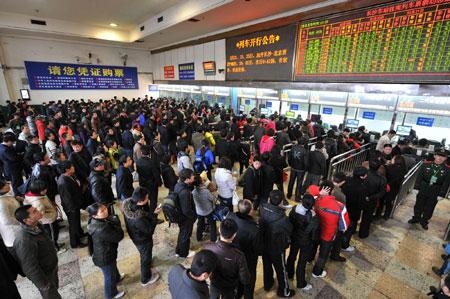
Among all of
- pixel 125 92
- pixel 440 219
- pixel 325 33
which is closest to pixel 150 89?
pixel 125 92

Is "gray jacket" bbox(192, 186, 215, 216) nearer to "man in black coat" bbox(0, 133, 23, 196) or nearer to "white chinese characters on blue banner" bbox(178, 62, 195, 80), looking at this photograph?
"man in black coat" bbox(0, 133, 23, 196)

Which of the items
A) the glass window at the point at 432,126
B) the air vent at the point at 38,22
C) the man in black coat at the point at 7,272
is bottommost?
the man in black coat at the point at 7,272

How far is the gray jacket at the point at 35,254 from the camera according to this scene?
2.16 meters

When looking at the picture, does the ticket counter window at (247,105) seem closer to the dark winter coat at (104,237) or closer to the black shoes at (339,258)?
the black shoes at (339,258)

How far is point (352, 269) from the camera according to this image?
11.0 feet

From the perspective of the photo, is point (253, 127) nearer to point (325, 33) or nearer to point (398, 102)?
point (325, 33)

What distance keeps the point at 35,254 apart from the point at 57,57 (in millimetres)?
15735

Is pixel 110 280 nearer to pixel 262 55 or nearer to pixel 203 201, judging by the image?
pixel 203 201

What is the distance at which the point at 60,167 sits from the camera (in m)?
3.35

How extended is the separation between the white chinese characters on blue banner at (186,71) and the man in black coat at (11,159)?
956cm

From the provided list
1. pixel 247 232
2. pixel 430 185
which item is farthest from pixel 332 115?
pixel 247 232

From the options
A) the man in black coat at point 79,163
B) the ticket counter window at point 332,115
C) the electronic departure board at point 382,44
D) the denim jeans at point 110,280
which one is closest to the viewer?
the denim jeans at point 110,280

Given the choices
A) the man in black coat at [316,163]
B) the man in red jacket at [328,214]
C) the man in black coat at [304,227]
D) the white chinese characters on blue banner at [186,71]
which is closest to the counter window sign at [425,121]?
the man in black coat at [316,163]

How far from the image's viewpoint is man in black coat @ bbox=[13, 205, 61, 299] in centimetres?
216
